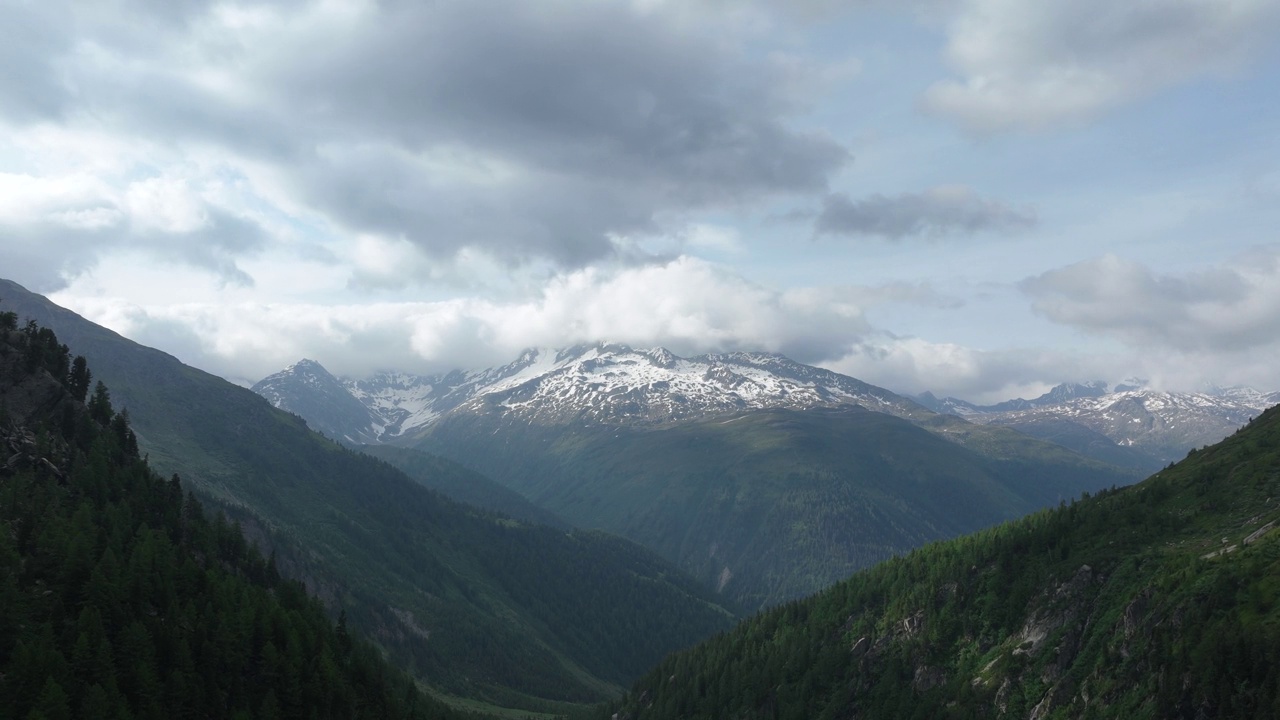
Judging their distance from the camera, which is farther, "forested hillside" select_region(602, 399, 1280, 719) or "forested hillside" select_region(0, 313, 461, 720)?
"forested hillside" select_region(602, 399, 1280, 719)

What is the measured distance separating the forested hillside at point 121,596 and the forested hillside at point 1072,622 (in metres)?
81.3

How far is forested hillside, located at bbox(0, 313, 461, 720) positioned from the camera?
86375 mm

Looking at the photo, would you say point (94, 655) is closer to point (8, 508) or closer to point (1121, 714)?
point (8, 508)

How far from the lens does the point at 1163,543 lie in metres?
126

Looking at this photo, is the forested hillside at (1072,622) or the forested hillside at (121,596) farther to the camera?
the forested hillside at (1072,622)

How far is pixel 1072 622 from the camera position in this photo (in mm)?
124938

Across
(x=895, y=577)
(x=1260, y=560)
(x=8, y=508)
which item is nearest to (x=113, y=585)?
(x=8, y=508)

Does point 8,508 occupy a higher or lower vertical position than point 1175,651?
higher

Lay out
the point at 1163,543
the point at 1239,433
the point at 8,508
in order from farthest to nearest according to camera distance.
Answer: the point at 1239,433, the point at 1163,543, the point at 8,508

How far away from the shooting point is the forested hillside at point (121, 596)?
86375 mm

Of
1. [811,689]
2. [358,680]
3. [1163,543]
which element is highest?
[1163,543]

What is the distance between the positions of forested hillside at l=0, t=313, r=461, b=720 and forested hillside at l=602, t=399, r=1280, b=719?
81258 millimetres

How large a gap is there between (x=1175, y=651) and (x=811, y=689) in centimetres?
7954

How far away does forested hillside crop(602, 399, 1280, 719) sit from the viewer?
96.2 m
